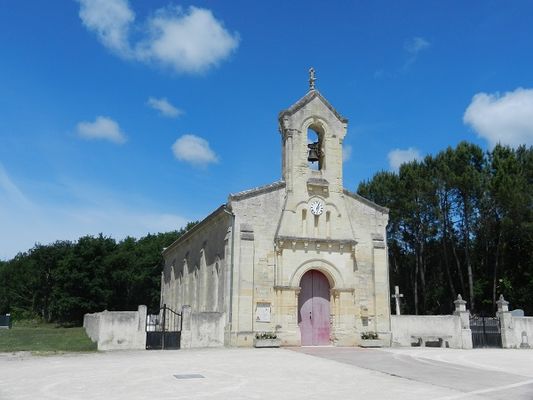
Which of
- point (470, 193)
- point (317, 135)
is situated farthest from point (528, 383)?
point (470, 193)

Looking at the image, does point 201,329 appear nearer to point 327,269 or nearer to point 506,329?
point 327,269

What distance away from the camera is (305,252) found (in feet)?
76.3

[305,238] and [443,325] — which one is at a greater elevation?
[305,238]

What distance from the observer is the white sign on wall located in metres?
21.9

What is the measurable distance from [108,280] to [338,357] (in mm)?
42238

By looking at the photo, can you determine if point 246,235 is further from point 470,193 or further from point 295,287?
point 470,193

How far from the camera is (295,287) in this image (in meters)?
22.6

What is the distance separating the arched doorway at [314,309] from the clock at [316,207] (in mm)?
2818

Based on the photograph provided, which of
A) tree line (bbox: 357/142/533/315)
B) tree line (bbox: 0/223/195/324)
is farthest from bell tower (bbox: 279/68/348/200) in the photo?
tree line (bbox: 0/223/195/324)

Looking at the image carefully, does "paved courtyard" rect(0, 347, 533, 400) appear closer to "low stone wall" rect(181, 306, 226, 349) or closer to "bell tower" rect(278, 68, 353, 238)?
"low stone wall" rect(181, 306, 226, 349)

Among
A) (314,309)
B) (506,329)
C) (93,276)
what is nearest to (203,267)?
(314,309)

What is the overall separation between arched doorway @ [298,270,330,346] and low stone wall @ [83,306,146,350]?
7.23m

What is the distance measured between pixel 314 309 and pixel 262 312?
2.86 meters

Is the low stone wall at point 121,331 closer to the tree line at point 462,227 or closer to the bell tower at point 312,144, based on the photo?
the bell tower at point 312,144
